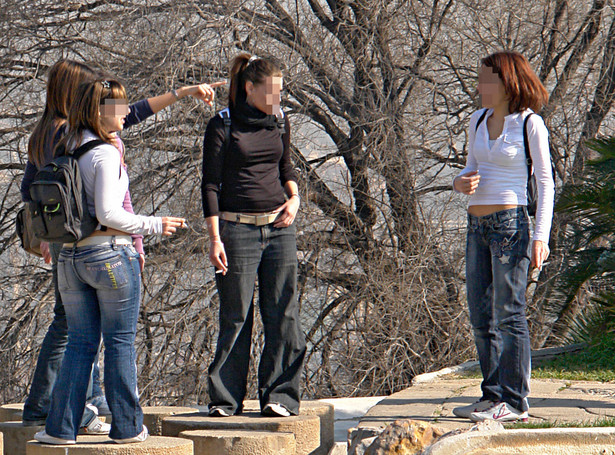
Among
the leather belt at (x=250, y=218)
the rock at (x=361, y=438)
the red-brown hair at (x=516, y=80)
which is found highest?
the red-brown hair at (x=516, y=80)

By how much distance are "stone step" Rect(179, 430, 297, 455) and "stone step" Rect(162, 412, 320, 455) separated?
14 cm

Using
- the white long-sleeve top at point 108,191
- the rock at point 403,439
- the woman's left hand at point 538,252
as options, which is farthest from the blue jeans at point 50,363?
the woman's left hand at point 538,252

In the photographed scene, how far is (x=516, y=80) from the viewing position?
12.7 ft

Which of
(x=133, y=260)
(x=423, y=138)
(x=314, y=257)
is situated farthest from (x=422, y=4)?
(x=133, y=260)

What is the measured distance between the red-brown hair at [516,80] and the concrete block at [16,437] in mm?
2829

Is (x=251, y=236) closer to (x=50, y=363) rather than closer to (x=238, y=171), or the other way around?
(x=238, y=171)

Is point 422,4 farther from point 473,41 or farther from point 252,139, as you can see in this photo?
point 252,139

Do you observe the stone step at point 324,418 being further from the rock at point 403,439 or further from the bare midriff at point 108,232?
the bare midriff at point 108,232

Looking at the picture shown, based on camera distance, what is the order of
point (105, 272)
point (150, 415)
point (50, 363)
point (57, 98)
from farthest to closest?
1. point (150, 415)
2. point (50, 363)
3. point (57, 98)
4. point (105, 272)

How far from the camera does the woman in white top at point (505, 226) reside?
381cm

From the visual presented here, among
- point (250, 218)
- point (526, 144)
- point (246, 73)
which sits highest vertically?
point (246, 73)

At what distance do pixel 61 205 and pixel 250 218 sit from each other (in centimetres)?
107

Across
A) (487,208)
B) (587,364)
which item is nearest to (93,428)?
(487,208)

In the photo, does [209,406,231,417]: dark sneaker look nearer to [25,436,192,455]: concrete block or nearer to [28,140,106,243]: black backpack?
[25,436,192,455]: concrete block
